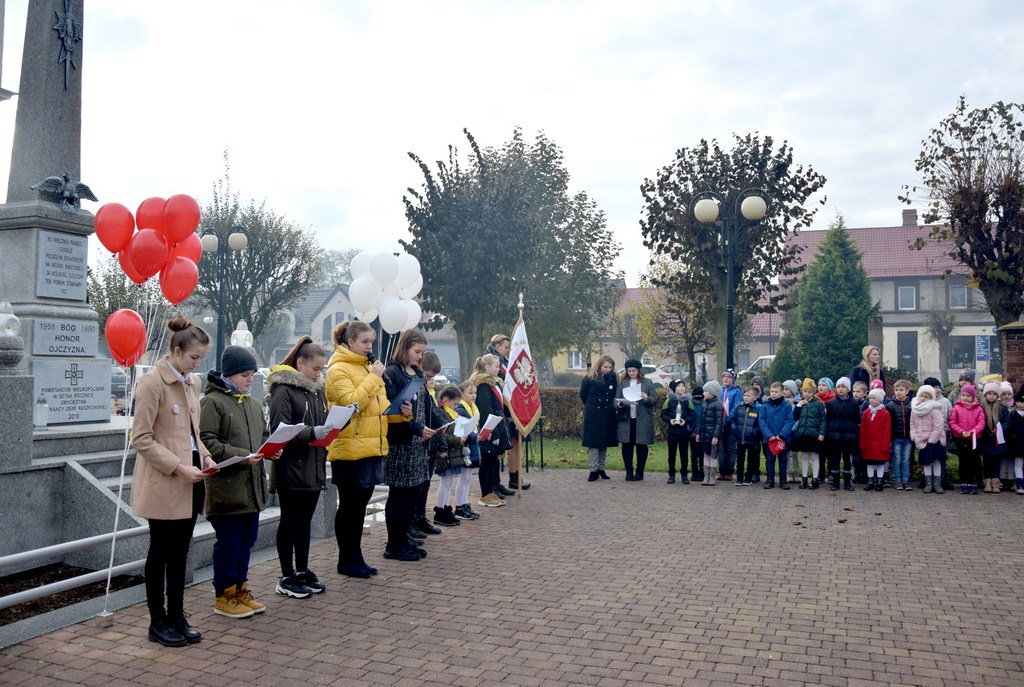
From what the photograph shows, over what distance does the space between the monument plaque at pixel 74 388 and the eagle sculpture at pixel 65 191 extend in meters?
1.74

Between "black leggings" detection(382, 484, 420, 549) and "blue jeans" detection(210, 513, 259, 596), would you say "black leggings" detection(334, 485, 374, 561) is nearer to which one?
"black leggings" detection(382, 484, 420, 549)

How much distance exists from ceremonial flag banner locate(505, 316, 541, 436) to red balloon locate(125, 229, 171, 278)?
211 inches

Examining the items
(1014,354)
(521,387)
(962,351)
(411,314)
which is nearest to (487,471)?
(521,387)

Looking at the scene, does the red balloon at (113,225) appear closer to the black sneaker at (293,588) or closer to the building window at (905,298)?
the black sneaker at (293,588)

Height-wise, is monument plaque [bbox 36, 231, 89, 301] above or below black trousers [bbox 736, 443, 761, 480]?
above

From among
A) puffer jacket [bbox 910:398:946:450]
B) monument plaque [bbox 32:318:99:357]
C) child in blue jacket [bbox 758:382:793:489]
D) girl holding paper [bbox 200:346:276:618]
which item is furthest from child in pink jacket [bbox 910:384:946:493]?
monument plaque [bbox 32:318:99:357]

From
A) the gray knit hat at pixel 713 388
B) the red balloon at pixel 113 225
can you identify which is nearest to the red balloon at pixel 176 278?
Result: the red balloon at pixel 113 225

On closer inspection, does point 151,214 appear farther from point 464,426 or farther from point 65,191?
point 464,426

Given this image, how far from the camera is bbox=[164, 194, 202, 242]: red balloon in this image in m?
7.79

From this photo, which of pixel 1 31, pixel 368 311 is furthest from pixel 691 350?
pixel 1 31

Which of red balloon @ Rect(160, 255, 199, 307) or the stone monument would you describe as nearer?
red balloon @ Rect(160, 255, 199, 307)

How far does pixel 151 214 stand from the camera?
789cm

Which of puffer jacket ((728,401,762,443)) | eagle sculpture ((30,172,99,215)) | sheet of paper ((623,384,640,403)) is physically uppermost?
eagle sculpture ((30,172,99,215))

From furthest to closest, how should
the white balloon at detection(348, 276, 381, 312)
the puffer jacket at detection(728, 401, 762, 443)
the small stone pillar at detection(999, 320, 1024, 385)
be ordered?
the small stone pillar at detection(999, 320, 1024, 385) < the puffer jacket at detection(728, 401, 762, 443) < the white balloon at detection(348, 276, 381, 312)
